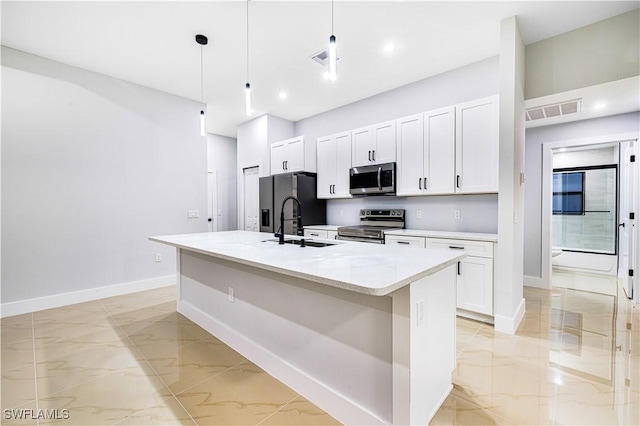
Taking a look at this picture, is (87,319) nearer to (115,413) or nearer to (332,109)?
(115,413)

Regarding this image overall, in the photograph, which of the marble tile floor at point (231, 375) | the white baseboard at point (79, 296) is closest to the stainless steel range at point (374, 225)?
the marble tile floor at point (231, 375)

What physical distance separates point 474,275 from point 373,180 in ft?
5.71

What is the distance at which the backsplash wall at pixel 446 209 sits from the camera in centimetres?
331

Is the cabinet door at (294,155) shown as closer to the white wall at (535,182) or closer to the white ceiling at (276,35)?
the white ceiling at (276,35)

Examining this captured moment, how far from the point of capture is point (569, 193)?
19.5ft

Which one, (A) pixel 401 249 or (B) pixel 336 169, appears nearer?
(A) pixel 401 249

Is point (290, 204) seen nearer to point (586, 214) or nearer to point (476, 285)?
point (476, 285)

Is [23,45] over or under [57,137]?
over

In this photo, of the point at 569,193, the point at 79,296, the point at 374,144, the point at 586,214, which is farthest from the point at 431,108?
the point at 79,296

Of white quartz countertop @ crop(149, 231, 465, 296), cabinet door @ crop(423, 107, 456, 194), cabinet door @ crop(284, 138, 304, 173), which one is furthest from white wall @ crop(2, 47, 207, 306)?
cabinet door @ crop(423, 107, 456, 194)

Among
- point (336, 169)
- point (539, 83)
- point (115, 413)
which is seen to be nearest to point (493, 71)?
point (539, 83)

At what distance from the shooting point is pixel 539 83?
296 cm

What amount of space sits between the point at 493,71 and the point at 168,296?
4.95 m

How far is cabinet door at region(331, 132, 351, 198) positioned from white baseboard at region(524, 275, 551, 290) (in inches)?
117
